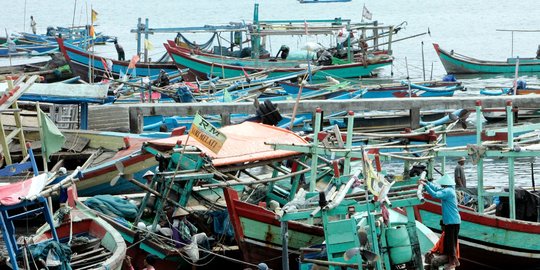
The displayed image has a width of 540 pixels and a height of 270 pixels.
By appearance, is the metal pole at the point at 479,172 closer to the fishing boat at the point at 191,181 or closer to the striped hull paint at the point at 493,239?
the striped hull paint at the point at 493,239

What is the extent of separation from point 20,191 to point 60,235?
8.44ft

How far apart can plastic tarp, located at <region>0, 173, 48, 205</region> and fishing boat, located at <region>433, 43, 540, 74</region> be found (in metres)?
35.1

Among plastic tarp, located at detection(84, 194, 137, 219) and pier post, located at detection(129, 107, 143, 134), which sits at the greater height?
pier post, located at detection(129, 107, 143, 134)

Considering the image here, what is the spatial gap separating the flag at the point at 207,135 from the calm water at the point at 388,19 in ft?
92.7

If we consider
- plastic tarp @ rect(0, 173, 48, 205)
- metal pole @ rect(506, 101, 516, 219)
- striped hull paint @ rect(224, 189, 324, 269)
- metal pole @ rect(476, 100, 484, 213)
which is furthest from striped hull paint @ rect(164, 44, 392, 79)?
plastic tarp @ rect(0, 173, 48, 205)

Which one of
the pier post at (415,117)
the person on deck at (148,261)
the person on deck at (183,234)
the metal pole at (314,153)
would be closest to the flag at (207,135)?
the person on deck at (183,234)

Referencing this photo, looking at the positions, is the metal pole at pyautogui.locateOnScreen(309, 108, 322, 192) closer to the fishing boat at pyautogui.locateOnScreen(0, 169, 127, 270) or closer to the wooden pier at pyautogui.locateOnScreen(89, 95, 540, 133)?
the fishing boat at pyautogui.locateOnScreen(0, 169, 127, 270)

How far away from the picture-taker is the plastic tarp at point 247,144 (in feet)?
56.1

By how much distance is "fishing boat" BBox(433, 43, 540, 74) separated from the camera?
45.6 metres

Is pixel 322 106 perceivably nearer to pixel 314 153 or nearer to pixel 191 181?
pixel 314 153

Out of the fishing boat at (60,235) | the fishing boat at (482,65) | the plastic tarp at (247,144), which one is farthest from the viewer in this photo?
the fishing boat at (482,65)

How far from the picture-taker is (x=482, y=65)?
46719 mm

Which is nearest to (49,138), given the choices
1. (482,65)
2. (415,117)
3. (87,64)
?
(415,117)

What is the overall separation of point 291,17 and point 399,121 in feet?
230
